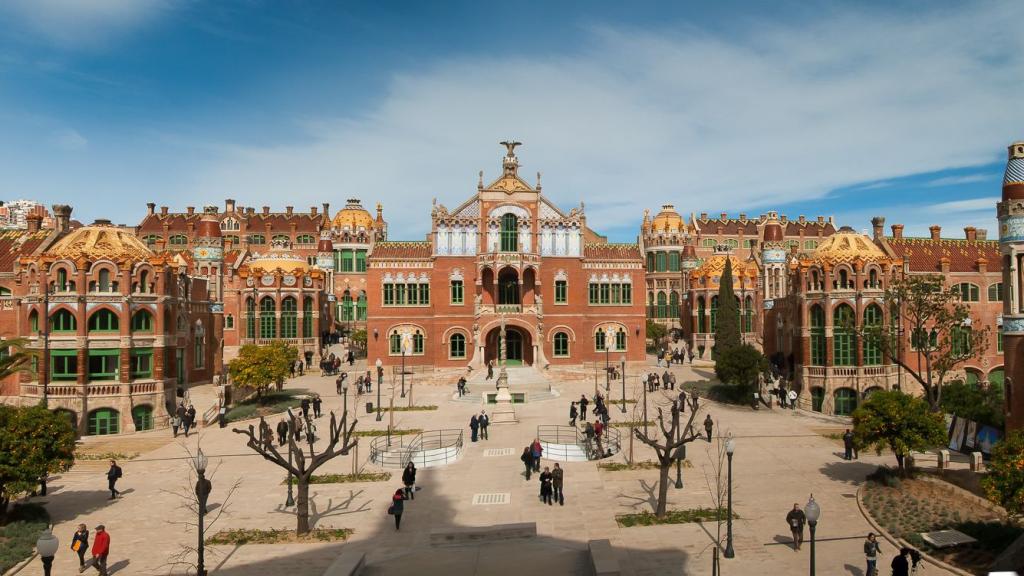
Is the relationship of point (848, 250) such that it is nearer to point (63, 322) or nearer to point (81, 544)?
point (81, 544)

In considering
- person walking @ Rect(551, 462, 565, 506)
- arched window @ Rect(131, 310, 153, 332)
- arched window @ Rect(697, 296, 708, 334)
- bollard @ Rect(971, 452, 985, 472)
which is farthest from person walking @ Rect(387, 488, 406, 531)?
arched window @ Rect(697, 296, 708, 334)

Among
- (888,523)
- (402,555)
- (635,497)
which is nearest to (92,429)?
(402,555)

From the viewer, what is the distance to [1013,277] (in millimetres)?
26391

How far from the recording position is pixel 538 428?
34.8 meters

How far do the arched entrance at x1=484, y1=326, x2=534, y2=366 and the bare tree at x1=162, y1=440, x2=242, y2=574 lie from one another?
31911 millimetres

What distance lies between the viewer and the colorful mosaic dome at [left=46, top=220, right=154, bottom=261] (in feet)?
126

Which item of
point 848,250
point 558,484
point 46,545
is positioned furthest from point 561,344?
point 46,545

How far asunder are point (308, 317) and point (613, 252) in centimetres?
3025

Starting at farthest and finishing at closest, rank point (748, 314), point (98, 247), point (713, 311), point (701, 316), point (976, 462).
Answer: point (701, 316) < point (748, 314) < point (713, 311) < point (98, 247) < point (976, 462)

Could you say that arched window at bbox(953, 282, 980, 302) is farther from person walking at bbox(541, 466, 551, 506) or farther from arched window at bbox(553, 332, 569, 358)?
person walking at bbox(541, 466, 551, 506)

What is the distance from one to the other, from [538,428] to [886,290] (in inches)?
963

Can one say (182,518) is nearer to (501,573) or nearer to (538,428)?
(501,573)

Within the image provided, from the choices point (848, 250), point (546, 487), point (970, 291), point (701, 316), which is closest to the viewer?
point (546, 487)

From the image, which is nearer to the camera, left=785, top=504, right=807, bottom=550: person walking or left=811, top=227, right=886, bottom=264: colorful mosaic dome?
left=785, top=504, right=807, bottom=550: person walking
